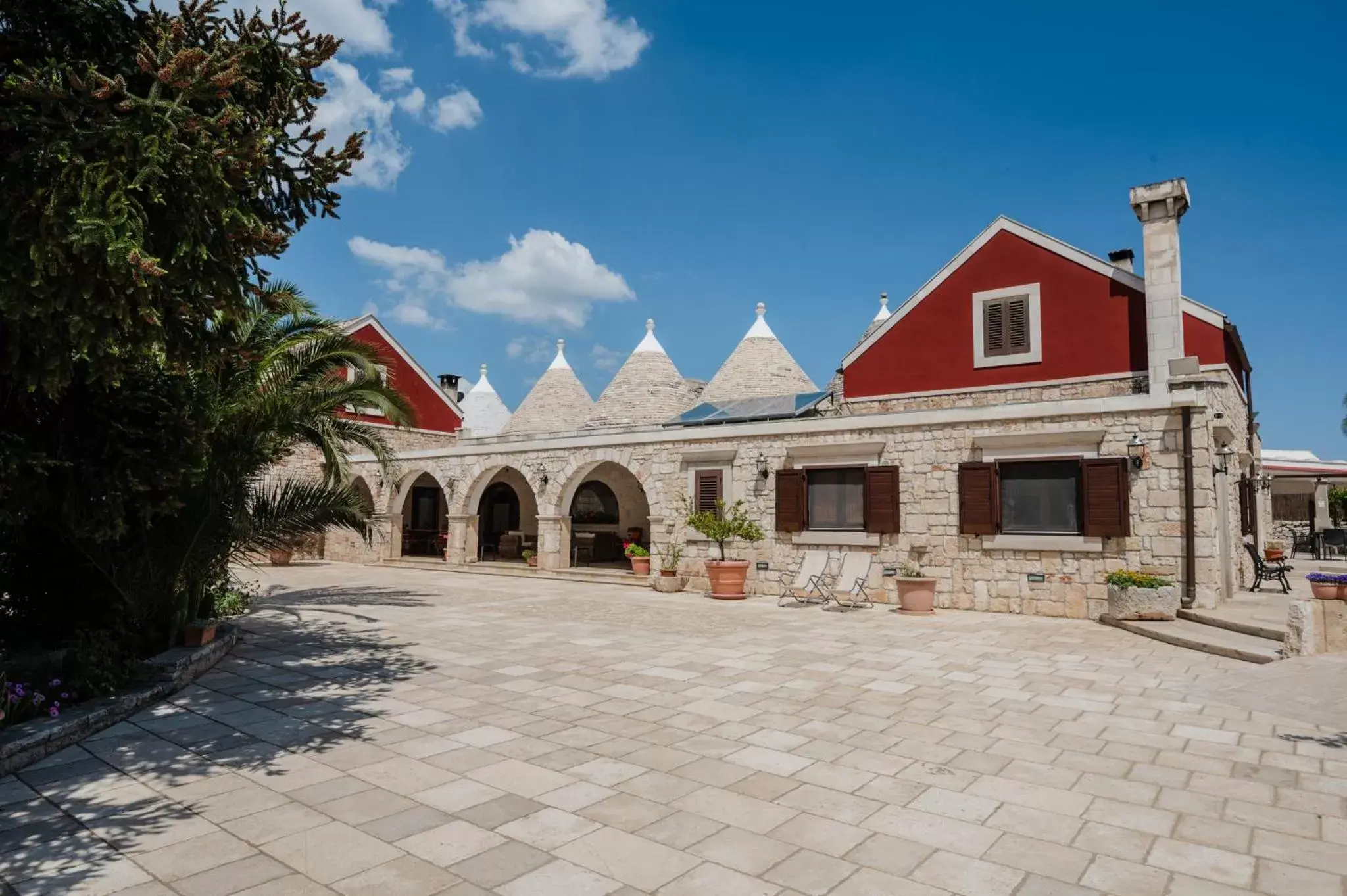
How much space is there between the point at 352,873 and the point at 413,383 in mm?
23265

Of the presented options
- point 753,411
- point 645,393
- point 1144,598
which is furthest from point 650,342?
point 1144,598

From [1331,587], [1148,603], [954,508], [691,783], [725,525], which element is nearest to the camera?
[691,783]

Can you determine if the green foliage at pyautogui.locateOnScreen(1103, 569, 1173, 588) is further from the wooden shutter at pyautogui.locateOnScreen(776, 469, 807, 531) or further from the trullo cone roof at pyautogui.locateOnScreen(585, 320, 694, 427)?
the trullo cone roof at pyautogui.locateOnScreen(585, 320, 694, 427)

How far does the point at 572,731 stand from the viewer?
16.5 feet

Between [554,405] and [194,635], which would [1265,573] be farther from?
[554,405]

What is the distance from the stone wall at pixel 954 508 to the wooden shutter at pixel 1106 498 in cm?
19

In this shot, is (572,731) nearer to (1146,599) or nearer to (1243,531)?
(1146,599)

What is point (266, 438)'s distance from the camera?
27.5 ft

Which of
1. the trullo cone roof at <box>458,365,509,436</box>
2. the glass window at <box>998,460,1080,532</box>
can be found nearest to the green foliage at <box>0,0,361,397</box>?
the glass window at <box>998,460,1080,532</box>

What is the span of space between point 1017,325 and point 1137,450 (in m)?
4.54

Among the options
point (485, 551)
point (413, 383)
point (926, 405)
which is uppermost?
point (413, 383)

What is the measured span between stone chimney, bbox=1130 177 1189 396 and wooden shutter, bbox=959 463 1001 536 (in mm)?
2939

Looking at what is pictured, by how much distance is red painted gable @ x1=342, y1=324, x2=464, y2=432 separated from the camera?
24.2 meters

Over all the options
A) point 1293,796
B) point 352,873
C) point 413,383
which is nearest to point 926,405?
point 1293,796
